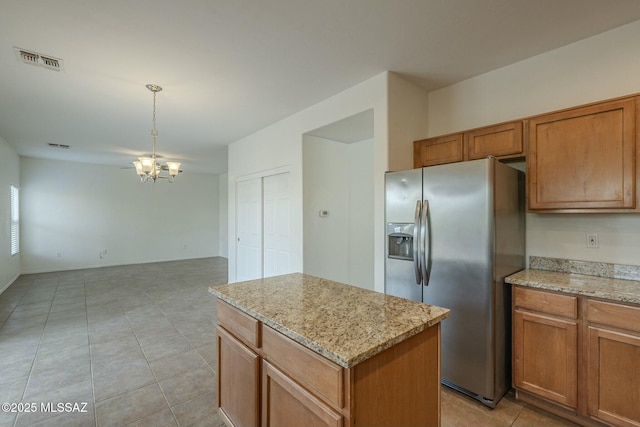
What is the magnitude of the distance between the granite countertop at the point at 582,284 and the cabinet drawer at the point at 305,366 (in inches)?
66.4

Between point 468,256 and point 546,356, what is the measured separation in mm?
813

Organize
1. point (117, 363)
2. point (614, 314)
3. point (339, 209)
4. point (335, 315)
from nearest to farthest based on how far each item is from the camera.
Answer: point (335, 315)
point (614, 314)
point (117, 363)
point (339, 209)

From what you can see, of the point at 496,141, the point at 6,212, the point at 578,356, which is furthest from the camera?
the point at 6,212

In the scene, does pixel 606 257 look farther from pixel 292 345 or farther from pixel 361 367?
pixel 292 345

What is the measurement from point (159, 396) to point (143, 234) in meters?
7.17

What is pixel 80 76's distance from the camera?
2754 millimetres

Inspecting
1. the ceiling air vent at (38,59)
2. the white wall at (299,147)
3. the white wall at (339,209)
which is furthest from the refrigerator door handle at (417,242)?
the ceiling air vent at (38,59)

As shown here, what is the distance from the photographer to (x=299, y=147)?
381cm

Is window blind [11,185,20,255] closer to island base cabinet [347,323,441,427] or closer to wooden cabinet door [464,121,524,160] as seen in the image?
island base cabinet [347,323,441,427]

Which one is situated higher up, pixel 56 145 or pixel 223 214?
pixel 56 145

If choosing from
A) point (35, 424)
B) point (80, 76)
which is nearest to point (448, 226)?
point (35, 424)

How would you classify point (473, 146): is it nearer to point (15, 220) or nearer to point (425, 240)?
point (425, 240)

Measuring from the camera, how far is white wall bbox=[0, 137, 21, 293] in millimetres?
5074

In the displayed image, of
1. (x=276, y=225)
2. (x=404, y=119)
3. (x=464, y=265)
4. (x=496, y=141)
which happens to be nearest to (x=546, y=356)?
(x=464, y=265)
